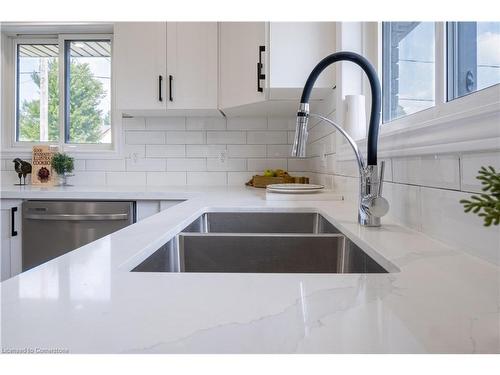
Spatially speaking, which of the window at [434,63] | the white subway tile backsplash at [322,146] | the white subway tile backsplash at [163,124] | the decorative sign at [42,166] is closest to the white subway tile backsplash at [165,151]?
the white subway tile backsplash at [163,124]

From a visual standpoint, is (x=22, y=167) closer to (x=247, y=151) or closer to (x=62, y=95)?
(x=62, y=95)

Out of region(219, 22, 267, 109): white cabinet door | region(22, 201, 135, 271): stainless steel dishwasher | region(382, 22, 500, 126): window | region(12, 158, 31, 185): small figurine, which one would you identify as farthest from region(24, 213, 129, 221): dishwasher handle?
region(382, 22, 500, 126): window

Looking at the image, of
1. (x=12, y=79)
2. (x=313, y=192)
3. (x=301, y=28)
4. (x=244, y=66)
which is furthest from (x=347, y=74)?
(x=12, y=79)

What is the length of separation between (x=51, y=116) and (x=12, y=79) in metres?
0.39

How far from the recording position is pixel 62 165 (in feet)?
8.65

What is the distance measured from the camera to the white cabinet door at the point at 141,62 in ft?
8.15

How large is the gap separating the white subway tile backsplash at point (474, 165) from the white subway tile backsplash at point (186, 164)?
2.25m

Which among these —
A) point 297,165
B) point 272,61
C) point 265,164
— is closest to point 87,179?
point 265,164

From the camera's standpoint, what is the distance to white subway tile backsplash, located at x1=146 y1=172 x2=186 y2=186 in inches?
112

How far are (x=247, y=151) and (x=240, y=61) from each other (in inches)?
29.0

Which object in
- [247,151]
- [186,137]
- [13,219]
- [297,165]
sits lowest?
[13,219]
